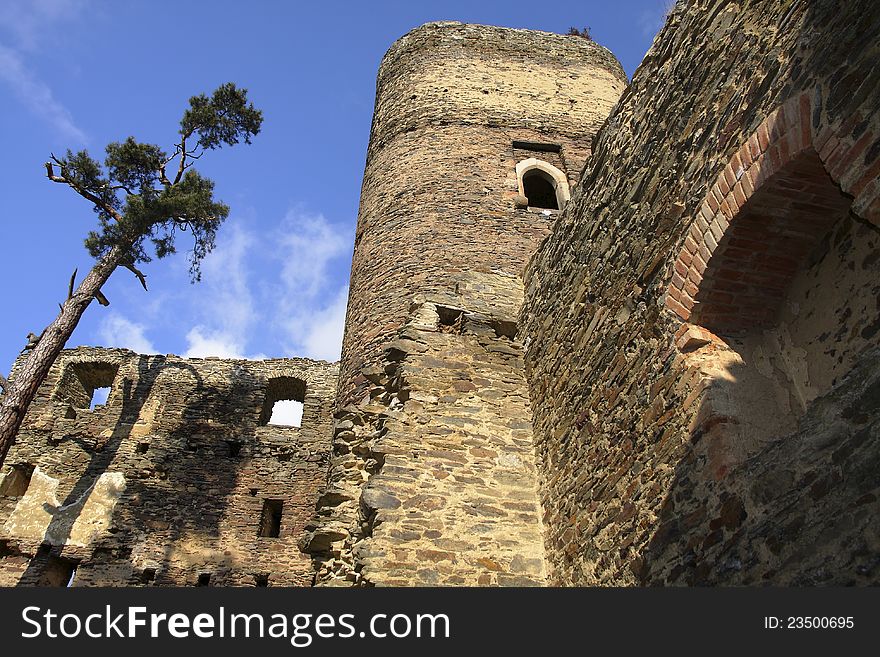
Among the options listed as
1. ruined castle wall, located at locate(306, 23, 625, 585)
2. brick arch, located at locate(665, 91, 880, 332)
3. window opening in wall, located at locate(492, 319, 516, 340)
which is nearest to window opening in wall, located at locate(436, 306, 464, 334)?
ruined castle wall, located at locate(306, 23, 625, 585)

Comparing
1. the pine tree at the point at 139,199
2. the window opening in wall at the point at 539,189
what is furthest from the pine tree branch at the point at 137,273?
the window opening in wall at the point at 539,189

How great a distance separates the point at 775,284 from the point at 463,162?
6516 mm

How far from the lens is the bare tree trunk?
965 cm

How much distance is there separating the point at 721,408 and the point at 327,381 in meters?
13.3

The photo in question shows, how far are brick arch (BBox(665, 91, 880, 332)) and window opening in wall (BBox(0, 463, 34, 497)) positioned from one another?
14.8 meters

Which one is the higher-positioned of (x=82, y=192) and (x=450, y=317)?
(x=82, y=192)

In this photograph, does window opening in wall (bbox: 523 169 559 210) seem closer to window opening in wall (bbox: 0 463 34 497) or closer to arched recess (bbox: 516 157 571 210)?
arched recess (bbox: 516 157 571 210)

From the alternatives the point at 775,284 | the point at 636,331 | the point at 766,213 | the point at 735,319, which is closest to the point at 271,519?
the point at 636,331

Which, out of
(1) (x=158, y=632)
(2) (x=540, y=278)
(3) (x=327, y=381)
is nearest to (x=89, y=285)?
(3) (x=327, y=381)

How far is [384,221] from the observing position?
8641 millimetres

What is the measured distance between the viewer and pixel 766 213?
3.01m

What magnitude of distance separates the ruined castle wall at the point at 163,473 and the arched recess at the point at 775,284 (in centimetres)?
1064

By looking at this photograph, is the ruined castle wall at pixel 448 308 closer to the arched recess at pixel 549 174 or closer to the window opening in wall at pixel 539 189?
the arched recess at pixel 549 174

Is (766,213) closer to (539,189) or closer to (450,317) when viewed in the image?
(450,317)
